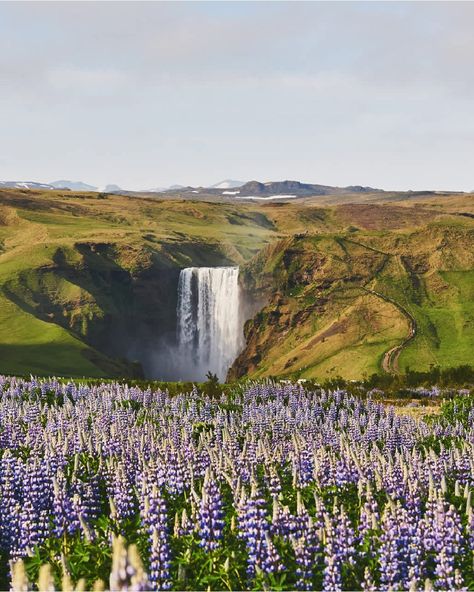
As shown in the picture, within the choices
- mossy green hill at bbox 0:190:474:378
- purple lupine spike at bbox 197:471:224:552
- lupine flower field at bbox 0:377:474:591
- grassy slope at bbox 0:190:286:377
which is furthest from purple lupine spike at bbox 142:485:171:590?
grassy slope at bbox 0:190:286:377

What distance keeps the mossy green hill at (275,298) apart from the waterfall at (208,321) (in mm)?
4598

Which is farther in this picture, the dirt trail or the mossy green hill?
the mossy green hill

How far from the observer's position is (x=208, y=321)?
126 m

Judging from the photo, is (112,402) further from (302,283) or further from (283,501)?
(302,283)

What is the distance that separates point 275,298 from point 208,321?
2778 centimetres

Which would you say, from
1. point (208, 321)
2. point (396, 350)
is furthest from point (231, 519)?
point (208, 321)

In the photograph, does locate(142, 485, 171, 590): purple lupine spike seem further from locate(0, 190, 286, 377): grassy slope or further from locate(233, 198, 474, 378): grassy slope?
locate(0, 190, 286, 377): grassy slope

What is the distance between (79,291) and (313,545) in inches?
4378

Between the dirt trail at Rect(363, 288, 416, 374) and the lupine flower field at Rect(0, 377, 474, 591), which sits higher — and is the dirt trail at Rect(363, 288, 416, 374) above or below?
below

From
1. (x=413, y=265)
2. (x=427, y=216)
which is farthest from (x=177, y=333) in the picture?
(x=427, y=216)

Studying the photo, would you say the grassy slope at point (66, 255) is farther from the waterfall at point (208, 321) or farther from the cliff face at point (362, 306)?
the cliff face at point (362, 306)

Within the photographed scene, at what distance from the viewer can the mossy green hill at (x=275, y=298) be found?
80.4 m

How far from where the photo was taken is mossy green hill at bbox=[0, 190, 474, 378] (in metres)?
80.4

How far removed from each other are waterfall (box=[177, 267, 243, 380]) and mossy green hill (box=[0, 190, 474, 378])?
15.1ft
